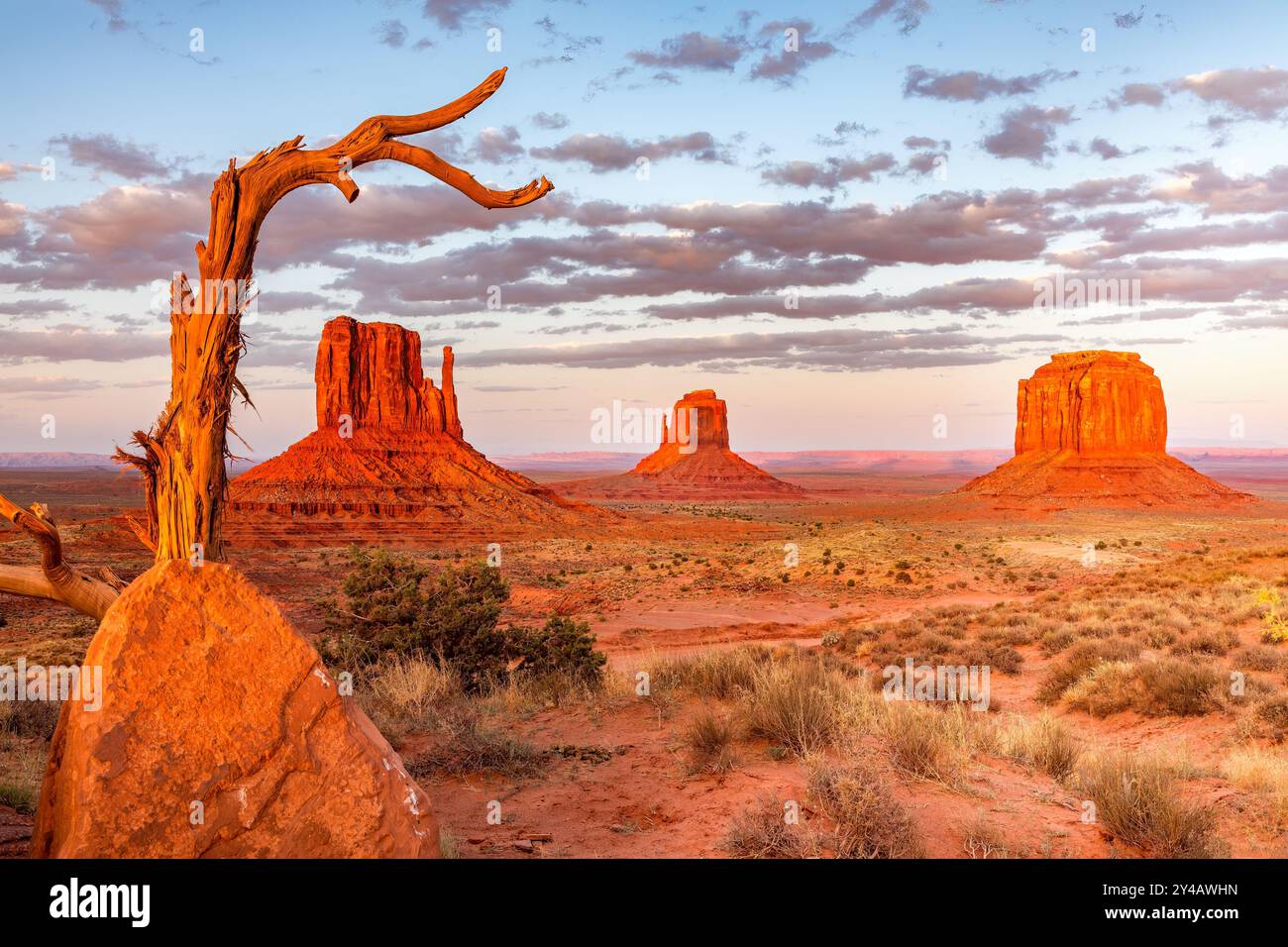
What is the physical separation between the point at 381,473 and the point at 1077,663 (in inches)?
2454

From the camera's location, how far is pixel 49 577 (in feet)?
10.8

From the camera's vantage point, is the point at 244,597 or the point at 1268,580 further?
the point at 1268,580

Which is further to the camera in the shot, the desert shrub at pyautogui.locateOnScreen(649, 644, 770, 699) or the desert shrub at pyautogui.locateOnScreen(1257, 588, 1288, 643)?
the desert shrub at pyautogui.locateOnScreen(1257, 588, 1288, 643)

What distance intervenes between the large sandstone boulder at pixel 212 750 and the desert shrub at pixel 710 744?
10.6ft

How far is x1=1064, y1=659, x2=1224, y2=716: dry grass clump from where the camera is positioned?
8.90m

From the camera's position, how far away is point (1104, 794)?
5.29 m

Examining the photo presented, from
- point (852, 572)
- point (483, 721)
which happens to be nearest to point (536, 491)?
point (852, 572)

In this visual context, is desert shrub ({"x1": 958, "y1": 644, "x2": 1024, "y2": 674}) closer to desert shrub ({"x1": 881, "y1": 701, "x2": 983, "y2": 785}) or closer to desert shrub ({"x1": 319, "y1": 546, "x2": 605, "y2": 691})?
desert shrub ({"x1": 881, "y1": 701, "x2": 983, "y2": 785})

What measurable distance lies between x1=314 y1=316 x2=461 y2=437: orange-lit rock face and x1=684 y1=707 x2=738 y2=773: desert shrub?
7340 centimetres

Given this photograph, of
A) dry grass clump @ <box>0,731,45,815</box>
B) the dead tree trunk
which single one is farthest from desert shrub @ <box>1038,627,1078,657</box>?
dry grass clump @ <box>0,731,45,815</box>

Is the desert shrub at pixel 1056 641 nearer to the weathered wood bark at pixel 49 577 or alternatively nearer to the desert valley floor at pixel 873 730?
the desert valley floor at pixel 873 730

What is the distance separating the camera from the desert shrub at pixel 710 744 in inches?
245

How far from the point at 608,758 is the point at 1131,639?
30.9ft
